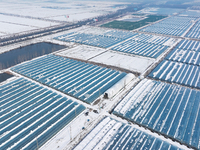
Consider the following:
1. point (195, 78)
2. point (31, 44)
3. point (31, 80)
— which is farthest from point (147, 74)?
point (31, 44)

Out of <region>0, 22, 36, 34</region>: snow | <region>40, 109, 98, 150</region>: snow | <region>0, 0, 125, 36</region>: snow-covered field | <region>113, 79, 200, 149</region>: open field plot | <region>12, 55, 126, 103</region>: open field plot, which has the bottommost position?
<region>40, 109, 98, 150</region>: snow

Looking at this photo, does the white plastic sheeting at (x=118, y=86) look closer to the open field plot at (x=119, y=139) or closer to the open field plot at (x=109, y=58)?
the open field plot at (x=109, y=58)

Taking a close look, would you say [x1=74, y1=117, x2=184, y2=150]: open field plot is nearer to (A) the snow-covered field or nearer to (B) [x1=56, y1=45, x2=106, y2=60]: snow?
(B) [x1=56, y1=45, x2=106, y2=60]: snow

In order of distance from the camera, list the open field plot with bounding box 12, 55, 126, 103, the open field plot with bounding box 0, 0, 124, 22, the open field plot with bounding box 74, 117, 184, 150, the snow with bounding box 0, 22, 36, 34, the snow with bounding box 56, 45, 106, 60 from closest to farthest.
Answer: the open field plot with bounding box 74, 117, 184, 150, the open field plot with bounding box 12, 55, 126, 103, the snow with bounding box 56, 45, 106, 60, the snow with bounding box 0, 22, 36, 34, the open field plot with bounding box 0, 0, 124, 22

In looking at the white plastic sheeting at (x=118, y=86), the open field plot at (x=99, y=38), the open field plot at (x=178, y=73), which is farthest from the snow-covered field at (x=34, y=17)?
the open field plot at (x=178, y=73)

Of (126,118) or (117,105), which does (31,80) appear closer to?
(117,105)

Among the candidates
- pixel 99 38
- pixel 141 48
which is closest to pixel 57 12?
pixel 99 38

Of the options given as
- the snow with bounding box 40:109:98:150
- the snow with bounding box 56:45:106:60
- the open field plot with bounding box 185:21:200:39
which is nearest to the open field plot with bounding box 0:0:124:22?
the snow with bounding box 56:45:106:60

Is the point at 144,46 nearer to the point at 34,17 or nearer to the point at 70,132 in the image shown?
the point at 70,132
